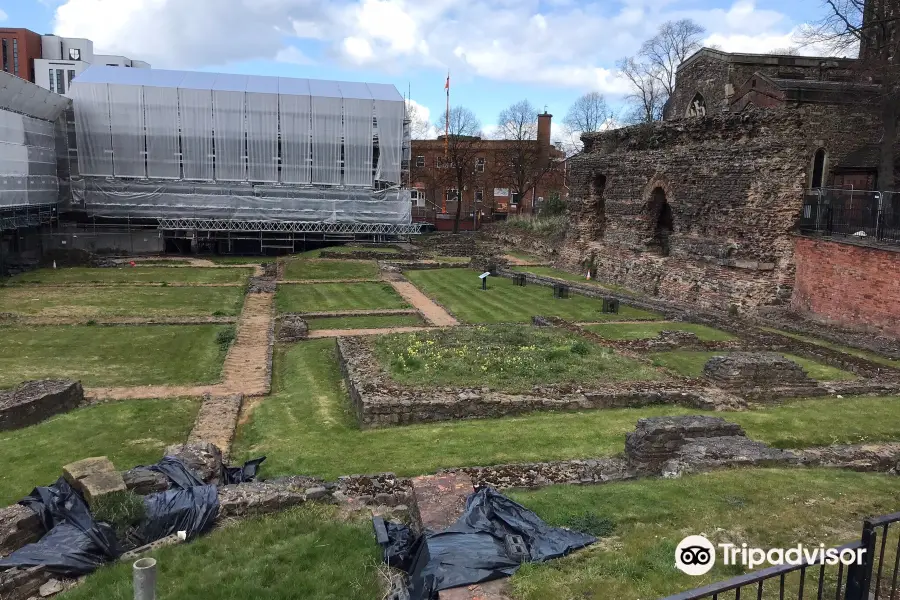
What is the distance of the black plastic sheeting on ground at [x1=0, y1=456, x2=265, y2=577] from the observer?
570 centimetres

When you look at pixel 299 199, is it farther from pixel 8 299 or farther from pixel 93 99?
pixel 8 299

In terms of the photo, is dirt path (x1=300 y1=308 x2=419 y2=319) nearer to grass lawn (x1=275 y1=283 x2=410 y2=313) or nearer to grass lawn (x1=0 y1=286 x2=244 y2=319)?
grass lawn (x1=275 y1=283 x2=410 y2=313)

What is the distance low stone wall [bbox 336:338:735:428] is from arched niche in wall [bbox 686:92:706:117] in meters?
32.8

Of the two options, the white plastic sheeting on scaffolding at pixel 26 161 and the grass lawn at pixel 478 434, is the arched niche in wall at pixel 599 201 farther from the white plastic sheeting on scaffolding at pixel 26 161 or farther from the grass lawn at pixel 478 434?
the white plastic sheeting on scaffolding at pixel 26 161

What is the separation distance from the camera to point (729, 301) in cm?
2086

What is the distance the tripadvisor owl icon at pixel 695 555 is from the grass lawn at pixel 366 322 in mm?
14051

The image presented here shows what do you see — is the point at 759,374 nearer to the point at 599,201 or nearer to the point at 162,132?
the point at 599,201

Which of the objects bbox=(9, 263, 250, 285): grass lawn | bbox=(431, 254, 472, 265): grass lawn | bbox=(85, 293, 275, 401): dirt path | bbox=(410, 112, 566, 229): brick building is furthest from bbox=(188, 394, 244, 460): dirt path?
bbox=(410, 112, 566, 229): brick building

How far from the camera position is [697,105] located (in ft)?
132

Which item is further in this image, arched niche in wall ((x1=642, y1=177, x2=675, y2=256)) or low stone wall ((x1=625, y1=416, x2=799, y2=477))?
arched niche in wall ((x1=642, y1=177, x2=675, y2=256))

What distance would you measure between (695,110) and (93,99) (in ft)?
122

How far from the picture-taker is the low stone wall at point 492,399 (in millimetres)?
10766

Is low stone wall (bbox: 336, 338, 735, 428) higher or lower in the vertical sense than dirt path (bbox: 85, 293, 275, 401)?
higher

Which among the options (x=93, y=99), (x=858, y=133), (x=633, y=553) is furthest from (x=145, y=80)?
(x=633, y=553)
